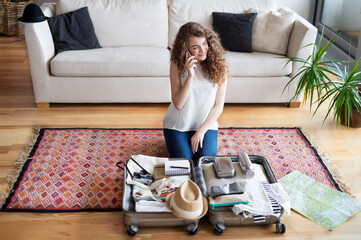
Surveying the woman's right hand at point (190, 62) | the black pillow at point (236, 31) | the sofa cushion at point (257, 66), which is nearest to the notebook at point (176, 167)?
the woman's right hand at point (190, 62)

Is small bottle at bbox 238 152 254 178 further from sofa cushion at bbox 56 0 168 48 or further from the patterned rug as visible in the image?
sofa cushion at bbox 56 0 168 48

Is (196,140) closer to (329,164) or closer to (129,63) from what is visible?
(329,164)

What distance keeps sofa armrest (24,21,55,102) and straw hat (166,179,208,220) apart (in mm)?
1790

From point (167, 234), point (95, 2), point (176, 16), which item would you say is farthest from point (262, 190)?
point (95, 2)

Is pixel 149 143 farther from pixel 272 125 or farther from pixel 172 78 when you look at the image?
pixel 272 125

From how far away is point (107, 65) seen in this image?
3205 mm

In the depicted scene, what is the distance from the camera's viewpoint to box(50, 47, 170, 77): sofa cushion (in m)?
3.20

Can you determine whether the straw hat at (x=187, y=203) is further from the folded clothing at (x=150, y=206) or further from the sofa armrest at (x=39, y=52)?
the sofa armrest at (x=39, y=52)

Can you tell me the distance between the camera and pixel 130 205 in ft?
6.80

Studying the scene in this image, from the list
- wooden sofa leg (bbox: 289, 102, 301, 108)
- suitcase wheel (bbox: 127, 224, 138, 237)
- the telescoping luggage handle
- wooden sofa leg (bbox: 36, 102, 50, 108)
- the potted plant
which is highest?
the potted plant

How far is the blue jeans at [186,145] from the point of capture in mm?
2496

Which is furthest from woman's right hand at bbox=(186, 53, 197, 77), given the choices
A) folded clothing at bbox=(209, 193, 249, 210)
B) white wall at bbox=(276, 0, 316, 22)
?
white wall at bbox=(276, 0, 316, 22)

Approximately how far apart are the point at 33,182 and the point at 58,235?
53 centimetres

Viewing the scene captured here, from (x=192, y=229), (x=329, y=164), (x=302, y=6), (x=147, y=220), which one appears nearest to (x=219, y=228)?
(x=192, y=229)
